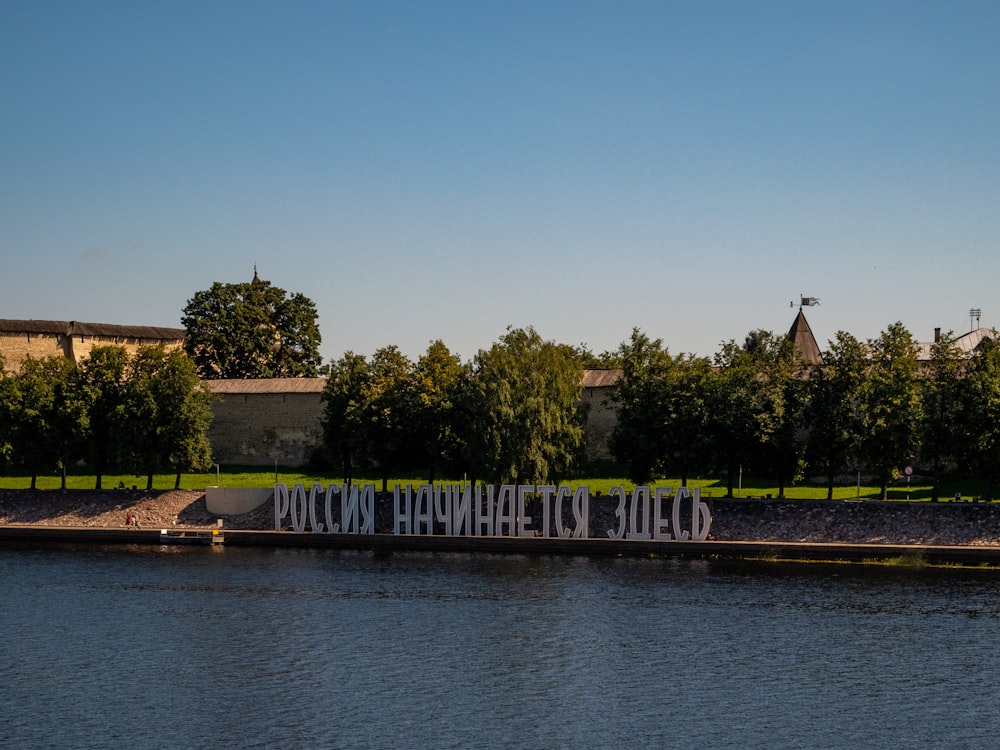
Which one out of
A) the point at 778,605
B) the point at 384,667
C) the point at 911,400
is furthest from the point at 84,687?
the point at 911,400

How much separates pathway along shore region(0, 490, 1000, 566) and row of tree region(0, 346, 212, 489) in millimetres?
3004

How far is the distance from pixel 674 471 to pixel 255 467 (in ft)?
83.0

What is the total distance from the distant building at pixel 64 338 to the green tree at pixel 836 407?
43.2 m

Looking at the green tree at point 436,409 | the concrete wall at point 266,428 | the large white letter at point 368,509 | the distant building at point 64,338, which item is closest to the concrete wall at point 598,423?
the green tree at point 436,409

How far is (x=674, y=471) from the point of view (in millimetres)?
55844

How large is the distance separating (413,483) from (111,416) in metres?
14.3

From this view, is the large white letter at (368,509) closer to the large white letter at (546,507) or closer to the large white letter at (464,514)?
the large white letter at (464,514)

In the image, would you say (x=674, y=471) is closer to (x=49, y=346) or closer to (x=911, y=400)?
(x=911, y=400)

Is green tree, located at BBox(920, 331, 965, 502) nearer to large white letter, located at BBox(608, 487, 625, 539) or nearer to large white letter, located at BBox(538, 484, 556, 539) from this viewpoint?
large white letter, located at BBox(608, 487, 625, 539)

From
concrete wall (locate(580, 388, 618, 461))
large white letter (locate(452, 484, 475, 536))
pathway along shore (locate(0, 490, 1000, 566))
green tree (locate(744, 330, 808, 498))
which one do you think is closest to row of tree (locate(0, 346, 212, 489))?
pathway along shore (locate(0, 490, 1000, 566))

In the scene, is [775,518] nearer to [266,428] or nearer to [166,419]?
[166,419]

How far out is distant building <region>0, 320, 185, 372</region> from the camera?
83125 millimetres

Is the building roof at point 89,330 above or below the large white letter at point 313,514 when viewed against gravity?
above

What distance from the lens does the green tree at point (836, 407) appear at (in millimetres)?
52875
